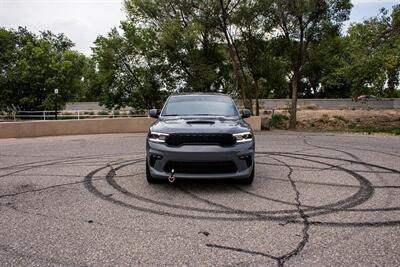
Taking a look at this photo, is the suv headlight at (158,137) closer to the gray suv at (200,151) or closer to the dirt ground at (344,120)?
the gray suv at (200,151)

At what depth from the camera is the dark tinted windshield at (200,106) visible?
6.95 metres

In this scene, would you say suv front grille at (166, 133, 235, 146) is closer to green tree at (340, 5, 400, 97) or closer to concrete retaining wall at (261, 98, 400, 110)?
green tree at (340, 5, 400, 97)

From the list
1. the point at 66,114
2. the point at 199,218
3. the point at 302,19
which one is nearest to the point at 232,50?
the point at 302,19

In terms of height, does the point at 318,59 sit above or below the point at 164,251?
above

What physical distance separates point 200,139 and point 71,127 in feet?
42.9

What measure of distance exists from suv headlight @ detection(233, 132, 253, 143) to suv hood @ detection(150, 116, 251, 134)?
6 cm

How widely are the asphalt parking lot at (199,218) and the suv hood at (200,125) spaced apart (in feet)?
3.10

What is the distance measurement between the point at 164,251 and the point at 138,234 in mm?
535

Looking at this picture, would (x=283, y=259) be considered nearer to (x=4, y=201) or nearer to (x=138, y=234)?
(x=138, y=234)

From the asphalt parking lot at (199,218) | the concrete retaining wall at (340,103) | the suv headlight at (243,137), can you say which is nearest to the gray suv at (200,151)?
the suv headlight at (243,137)

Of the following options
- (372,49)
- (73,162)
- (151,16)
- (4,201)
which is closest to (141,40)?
(151,16)

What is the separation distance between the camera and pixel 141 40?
95.5 ft

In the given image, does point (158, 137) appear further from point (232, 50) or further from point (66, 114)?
point (66, 114)

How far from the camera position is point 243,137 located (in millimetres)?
5840
